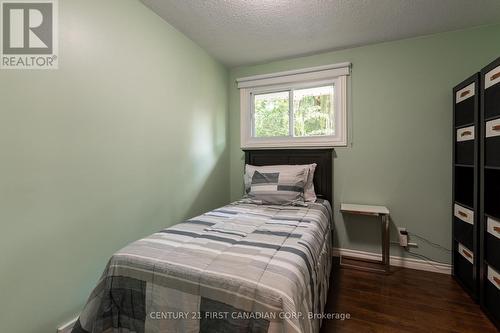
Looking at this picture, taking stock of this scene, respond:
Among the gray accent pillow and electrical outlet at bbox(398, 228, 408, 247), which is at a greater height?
the gray accent pillow

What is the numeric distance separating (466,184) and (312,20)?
2052mm

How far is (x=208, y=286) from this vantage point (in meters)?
0.97

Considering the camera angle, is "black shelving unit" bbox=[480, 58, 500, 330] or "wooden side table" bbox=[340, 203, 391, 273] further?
"wooden side table" bbox=[340, 203, 391, 273]

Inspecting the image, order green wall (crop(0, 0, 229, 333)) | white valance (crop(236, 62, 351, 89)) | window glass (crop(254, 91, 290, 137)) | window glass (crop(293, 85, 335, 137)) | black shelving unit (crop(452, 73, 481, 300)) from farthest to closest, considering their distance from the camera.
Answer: window glass (crop(254, 91, 290, 137)) → window glass (crop(293, 85, 335, 137)) → white valance (crop(236, 62, 351, 89)) → black shelving unit (crop(452, 73, 481, 300)) → green wall (crop(0, 0, 229, 333))

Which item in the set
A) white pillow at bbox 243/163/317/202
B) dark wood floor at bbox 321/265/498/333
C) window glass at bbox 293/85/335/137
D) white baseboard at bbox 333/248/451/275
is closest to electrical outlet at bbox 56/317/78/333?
dark wood floor at bbox 321/265/498/333

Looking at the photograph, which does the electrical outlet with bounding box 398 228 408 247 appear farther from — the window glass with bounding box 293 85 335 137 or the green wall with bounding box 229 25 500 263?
the window glass with bounding box 293 85 335 137

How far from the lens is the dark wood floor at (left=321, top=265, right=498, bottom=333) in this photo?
1.51 m

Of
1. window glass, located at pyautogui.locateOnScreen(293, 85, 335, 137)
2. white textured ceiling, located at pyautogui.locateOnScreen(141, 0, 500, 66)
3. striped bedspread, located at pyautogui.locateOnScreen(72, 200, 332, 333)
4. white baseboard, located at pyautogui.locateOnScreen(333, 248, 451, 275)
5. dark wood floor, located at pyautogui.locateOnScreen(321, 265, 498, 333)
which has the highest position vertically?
white textured ceiling, located at pyautogui.locateOnScreen(141, 0, 500, 66)

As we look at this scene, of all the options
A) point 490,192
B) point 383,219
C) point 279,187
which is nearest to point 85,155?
point 279,187

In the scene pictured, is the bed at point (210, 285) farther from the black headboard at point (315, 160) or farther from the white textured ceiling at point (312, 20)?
the white textured ceiling at point (312, 20)

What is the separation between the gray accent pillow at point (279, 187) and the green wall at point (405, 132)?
0.56 metres

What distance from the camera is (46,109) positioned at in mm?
1259

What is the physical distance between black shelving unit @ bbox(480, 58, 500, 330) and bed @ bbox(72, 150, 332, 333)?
3.90 feet

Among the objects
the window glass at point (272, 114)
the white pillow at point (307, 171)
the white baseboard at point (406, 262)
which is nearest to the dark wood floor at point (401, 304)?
the white baseboard at point (406, 262)
